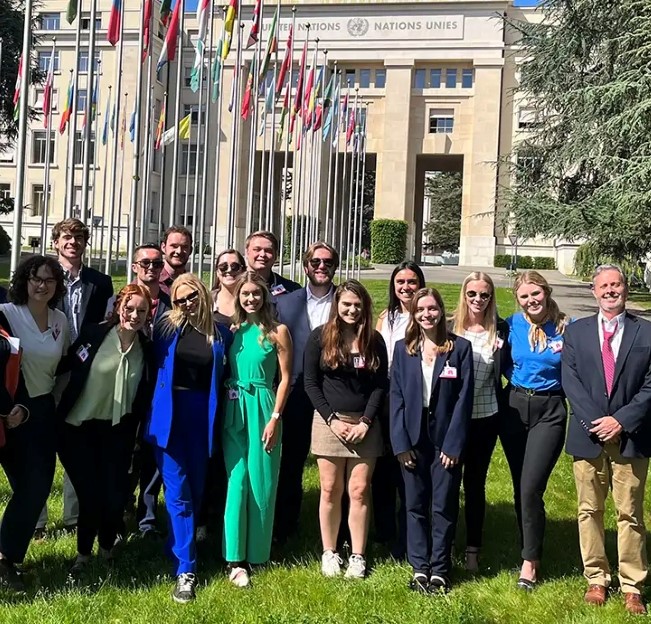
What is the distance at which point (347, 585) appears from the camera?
478 cm

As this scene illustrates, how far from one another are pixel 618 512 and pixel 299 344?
2462 millimetres

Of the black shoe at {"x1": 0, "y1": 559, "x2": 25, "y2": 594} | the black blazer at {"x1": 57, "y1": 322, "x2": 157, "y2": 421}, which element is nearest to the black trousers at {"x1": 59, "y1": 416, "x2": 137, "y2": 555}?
the black blazer at {"x1": 57, "y1": 322, "x2": 157, "y2": 421}

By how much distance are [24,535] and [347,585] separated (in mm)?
2096

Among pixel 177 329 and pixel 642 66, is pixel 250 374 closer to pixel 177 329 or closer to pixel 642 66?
pixel 177 329

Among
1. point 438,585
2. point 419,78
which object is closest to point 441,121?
point 419,78

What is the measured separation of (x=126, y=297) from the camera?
185 inches

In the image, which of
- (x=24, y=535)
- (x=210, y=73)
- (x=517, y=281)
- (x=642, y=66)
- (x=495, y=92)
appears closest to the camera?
(x=24, y=535)

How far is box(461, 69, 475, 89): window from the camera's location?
2031 inches

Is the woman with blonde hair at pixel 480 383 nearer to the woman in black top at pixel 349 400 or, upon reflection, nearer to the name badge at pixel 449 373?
the name badge at pixel 449 373

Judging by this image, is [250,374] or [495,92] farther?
[495,92]

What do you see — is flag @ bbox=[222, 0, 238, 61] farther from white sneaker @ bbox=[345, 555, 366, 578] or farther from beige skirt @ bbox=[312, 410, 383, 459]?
white sneaker @ bbox=[345, 555, 366, 578]

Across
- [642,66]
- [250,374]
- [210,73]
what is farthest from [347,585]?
[642,66]

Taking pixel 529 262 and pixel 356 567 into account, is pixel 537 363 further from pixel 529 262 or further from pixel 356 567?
pixel 529 262

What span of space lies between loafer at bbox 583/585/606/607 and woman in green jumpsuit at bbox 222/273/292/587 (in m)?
2.13
